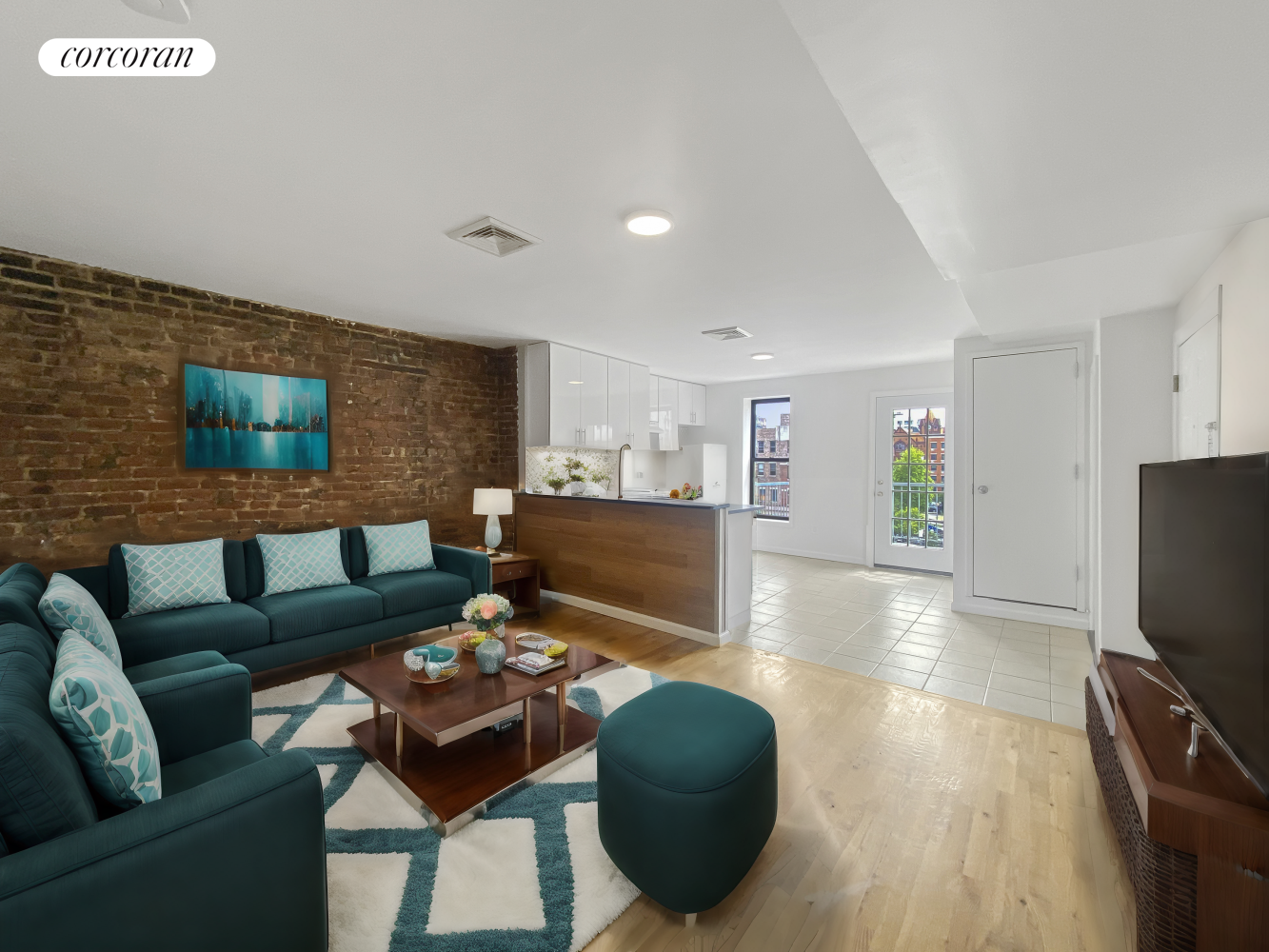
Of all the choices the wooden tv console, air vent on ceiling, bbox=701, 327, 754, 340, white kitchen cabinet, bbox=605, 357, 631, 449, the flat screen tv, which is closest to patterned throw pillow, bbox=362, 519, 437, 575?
white kitchen cabinet, bbox=605, 357, 631, 449

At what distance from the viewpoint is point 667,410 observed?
282 inches

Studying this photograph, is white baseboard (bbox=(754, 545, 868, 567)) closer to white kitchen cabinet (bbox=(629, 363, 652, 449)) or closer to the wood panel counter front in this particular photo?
white kitchen cabinet (bbox=(629, 363, 652, 449))

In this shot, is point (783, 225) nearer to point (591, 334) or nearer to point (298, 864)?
point (591, 334)

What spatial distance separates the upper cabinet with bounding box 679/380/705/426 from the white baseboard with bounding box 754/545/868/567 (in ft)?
6.83

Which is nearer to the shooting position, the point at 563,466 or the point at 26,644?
the point at 26,644

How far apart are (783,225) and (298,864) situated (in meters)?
2.85

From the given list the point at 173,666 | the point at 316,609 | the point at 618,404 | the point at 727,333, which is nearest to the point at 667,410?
the point at 618,404

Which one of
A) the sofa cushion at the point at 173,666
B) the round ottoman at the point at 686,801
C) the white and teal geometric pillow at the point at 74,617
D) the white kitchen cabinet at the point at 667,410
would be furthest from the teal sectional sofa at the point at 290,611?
the white kitchen cabinet at the point at 667,410

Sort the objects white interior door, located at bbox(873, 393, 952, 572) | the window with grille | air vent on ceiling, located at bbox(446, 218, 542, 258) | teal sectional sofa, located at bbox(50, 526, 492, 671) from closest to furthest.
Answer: air vent on ceiling, located at bbox(446, 218, 542, 258), teal sectional sofa, located at bbox(50, 526, 492, 671), white interior door, located at bbox(873, 393, 952, 572), the window with grille

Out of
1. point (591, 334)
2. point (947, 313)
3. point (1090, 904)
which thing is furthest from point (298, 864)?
point (947, 313)

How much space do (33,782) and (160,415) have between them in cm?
320

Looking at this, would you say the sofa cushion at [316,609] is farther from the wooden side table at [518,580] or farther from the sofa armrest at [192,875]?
the sofa armrest at [192,875]

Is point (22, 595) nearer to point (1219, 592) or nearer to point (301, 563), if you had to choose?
point (301, 563)

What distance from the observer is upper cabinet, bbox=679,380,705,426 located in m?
7.46
